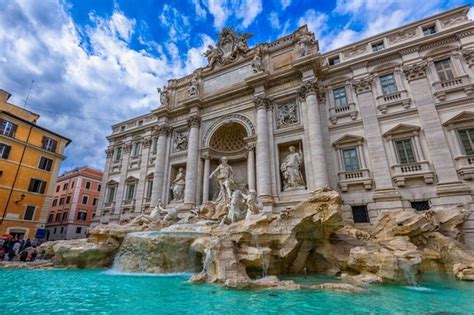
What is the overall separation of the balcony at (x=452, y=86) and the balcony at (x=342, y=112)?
413 centimetres

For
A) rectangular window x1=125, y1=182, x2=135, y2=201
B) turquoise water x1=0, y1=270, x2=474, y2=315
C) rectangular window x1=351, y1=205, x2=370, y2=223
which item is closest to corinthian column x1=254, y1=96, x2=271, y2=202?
rectangular window x1=351, y1=205, x2=370, y2=223

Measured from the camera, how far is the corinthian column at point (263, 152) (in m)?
15.1

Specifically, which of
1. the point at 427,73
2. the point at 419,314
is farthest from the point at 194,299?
the point at 427,73

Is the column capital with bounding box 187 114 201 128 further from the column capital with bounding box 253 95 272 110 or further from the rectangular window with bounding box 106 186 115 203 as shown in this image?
the rectangular window with bounding box 106 186 115 203

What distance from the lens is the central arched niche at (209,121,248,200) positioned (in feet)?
60.8

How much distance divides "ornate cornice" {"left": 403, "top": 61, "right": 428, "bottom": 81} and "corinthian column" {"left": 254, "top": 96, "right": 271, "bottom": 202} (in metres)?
8.67

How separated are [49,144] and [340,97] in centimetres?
2763

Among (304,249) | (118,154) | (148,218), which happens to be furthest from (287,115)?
(118,154)

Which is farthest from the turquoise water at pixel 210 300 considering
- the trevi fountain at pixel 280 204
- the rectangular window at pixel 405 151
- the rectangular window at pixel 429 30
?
the rectangular window at pixel 429 30

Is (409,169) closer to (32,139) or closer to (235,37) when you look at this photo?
(235,37)

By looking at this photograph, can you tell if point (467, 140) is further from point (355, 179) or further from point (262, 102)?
point (262, 102)

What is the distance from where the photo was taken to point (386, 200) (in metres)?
12.6

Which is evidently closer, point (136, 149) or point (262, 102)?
point (262, 102)

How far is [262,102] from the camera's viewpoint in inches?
678
